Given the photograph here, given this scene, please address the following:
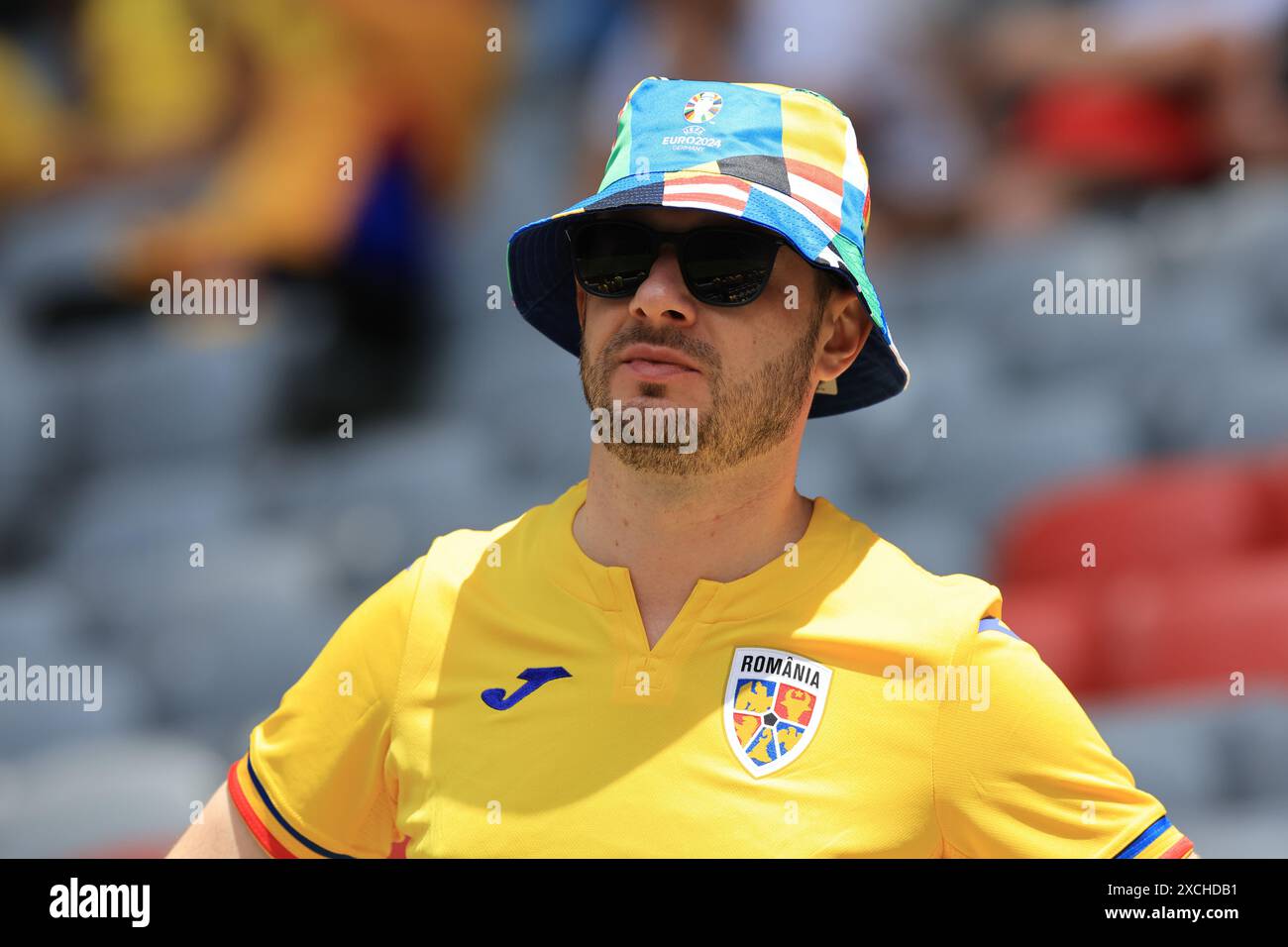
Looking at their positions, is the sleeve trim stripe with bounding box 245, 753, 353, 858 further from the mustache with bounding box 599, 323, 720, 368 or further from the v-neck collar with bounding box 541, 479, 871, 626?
the mustache with bounding box 599, 323, 720, 368

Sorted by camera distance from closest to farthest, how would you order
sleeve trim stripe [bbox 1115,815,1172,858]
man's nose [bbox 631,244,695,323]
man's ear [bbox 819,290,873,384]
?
sleeve trim stripe [bbox 1115,815,1172,858] < man's nose [bbox 631,244,695,323] < man's ear [bbox 819,290,873,384]

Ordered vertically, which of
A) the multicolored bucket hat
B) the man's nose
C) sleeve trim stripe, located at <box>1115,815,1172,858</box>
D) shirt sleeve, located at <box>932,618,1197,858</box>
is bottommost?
sleeve trim stripe, located at <box>1115,815,1172,858</box>

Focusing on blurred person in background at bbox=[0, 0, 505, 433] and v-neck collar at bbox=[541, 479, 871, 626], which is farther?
blurred person in background at bbox=[0, 0, 505, 433]

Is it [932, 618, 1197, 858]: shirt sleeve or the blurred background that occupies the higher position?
the blurred background

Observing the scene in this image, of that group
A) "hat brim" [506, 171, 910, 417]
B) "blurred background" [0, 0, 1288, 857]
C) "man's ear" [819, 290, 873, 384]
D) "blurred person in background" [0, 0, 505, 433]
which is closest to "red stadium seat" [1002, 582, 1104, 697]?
"blurred background" [0, 0, 1288, 857]

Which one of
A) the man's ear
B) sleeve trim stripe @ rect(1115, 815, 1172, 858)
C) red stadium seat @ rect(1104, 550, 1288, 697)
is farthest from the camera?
red stadium seat @ rect(1104, 550, 1288, 697)

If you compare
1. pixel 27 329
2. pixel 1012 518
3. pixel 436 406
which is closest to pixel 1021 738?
pixel 1012 518

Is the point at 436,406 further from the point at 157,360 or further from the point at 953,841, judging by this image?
the point at 953,841

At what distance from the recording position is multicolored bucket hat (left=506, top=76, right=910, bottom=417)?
1.86 metres

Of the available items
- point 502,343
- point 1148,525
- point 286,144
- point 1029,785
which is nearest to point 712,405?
point 1029,785

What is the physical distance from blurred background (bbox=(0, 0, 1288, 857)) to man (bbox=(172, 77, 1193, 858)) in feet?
5.01

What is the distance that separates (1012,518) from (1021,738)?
3.20m

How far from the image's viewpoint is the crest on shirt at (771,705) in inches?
70.7

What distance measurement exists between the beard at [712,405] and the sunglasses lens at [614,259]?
57mm
